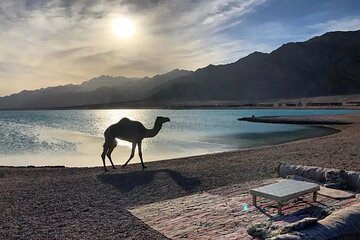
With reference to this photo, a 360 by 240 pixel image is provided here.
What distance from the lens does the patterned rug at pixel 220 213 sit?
21.2 ft

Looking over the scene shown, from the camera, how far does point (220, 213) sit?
7.37 meters

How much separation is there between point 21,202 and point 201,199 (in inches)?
181

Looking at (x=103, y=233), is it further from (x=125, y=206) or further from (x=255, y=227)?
(x=255, y=227)

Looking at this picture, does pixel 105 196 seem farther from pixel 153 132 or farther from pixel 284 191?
pixel 153 132

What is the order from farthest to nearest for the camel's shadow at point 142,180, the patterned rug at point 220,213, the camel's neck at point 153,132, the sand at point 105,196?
the camel's neck at point 153,132
the camel's shadow at point 142,180
the sand at point 105,196
the patterned rug at point 220,213

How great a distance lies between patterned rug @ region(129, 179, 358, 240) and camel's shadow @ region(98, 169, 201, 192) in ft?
5.66

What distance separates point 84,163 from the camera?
2308cm

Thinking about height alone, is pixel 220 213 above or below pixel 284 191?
below

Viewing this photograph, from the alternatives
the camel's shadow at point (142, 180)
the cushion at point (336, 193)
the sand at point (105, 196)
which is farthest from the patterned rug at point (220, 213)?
the camel's shadow at point (142, 180)

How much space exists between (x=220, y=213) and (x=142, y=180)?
452 cm

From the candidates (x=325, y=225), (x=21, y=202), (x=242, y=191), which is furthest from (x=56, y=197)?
(x=325, y=225)

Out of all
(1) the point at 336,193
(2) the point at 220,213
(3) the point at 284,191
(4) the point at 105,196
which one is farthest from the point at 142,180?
(1) the point at 336,193

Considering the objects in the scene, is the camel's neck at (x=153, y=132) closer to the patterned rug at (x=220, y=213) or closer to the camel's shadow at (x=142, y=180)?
the camel's shadow at (x=142, y=180)

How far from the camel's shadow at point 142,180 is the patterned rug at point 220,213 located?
1.73 metres
